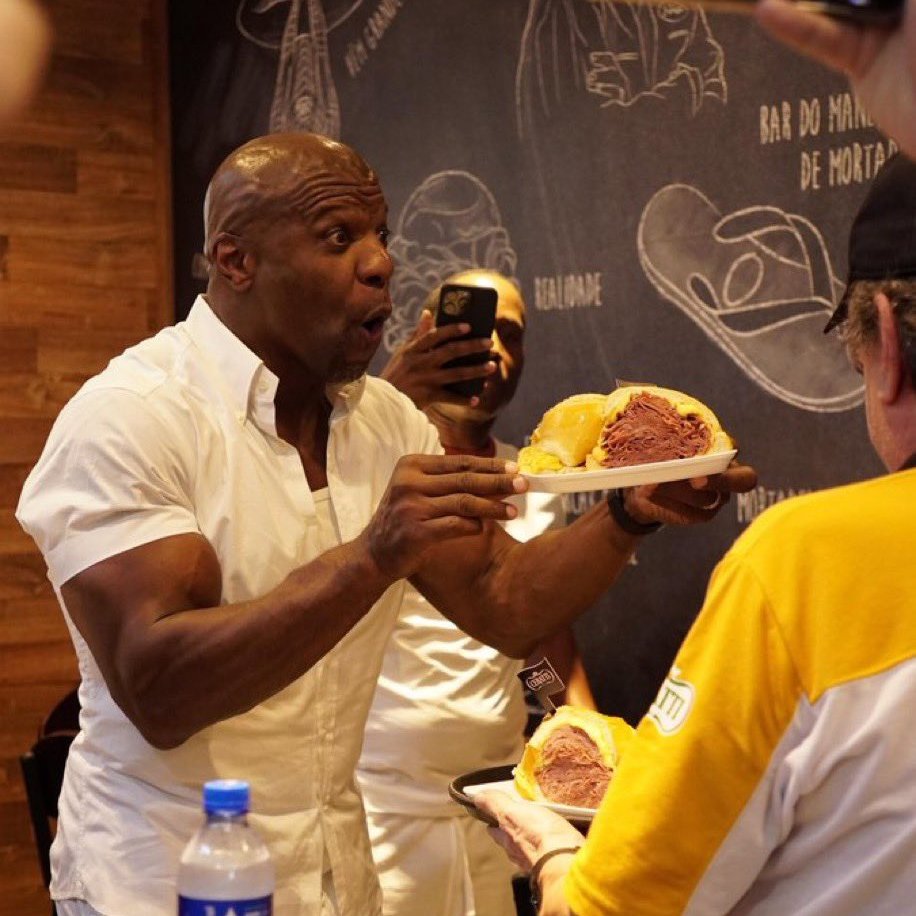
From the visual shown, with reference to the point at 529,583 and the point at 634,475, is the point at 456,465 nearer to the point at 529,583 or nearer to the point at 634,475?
the point at 634,475

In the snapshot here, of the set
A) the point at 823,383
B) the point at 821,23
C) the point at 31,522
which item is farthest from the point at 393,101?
the point at 821,23

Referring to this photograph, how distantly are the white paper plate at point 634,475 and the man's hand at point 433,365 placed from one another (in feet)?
2.78

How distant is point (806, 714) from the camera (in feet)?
3.71

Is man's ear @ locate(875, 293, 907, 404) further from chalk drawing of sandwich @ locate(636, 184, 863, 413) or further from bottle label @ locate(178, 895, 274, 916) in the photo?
chalk drawing of sandwich @ locate(636, 184, 863, 413)

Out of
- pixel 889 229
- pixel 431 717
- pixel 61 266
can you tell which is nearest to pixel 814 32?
pixel 889 229

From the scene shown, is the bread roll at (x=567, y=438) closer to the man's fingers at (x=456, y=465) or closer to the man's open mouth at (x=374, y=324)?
the man's fingers at (x=456, y=465)

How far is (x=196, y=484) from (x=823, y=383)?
1.38 meters

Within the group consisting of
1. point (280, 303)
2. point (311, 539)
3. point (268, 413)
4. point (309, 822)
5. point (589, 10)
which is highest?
point (589, 10)

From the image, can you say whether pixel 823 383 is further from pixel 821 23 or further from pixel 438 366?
pixel 821 23

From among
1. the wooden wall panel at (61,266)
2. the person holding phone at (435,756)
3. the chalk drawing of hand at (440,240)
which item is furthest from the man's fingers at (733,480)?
the wooden wall panel at (61,266)

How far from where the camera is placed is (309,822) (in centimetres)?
198

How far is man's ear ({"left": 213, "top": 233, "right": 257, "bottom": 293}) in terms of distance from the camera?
6.96 feet

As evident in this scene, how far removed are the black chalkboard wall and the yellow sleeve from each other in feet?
5.65

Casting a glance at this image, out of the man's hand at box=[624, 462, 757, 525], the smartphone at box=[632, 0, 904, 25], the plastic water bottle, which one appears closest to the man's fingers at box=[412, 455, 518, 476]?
the man's hand at box=[624, 462, 757, 525]
